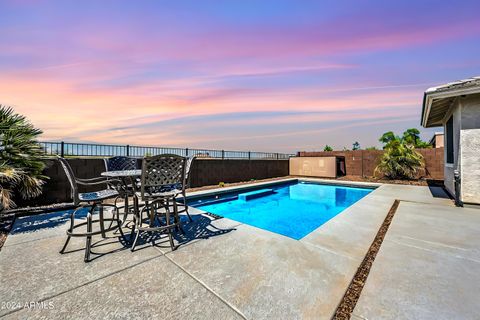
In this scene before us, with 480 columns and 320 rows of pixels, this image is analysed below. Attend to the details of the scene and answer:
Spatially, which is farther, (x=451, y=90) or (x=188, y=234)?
(x=451, y=90)

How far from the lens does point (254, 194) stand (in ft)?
24.3

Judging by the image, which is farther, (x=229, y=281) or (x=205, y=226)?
(x=205, y=226)

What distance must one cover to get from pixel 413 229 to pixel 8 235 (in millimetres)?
5628

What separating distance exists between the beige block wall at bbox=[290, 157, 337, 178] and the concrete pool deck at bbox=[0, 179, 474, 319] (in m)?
8.44

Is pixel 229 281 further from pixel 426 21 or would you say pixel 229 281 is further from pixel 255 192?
pixel 426 21

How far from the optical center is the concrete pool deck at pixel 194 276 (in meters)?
Result: 1.37

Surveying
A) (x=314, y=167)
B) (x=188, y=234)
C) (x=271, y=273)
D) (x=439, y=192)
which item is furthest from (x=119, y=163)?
(x=314, y=167)

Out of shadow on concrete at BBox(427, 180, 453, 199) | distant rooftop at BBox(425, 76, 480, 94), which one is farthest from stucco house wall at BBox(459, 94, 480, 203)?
shadow on concrete at BBox(427, 180, 453, 199)

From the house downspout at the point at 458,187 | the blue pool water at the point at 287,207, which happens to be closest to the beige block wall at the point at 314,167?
the blue pool water at the point at 287,207

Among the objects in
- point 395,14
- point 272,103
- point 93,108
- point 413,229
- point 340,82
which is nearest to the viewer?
point 413,229

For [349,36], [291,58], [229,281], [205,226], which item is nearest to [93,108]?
[205,226]

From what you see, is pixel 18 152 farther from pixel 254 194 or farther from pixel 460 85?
pixel 460 85

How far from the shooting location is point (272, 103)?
31.9 ft

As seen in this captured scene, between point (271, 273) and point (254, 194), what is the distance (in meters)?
5.61
